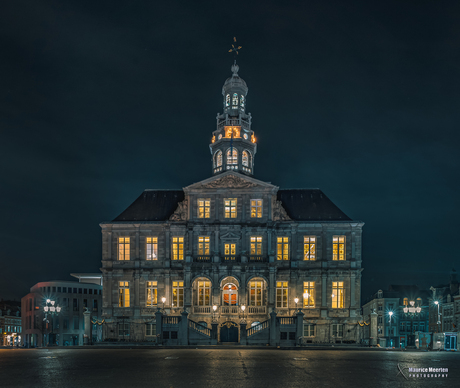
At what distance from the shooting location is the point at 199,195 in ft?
182

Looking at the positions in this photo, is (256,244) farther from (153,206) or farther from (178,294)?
(153,206)

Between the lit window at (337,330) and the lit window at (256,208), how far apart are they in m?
13.8

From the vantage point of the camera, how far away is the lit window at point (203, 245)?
2156 inches

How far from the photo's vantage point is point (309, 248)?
55.2m

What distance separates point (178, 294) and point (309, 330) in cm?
1418

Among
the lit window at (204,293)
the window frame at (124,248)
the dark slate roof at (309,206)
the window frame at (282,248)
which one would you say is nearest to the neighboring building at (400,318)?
the dark slate roof at (309,206)

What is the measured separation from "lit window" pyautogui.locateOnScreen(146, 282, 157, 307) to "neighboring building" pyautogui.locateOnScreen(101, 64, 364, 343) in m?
0.11

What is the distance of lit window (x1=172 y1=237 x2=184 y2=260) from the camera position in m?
55.6

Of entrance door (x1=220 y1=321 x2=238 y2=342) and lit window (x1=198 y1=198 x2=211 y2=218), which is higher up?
lit window (x1=198 y1=198 x2=211 y2=218)

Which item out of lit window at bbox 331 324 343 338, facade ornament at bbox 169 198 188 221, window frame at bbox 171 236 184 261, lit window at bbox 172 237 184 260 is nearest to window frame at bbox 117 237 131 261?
window frame at bbox 171 236 184 261

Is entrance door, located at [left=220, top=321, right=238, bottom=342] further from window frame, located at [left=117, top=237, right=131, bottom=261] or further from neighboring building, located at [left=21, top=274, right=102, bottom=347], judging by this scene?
neighboring building, located at [left=21, top=274, right=102, bottom=347]

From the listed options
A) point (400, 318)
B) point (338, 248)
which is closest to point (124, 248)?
point (338, 248)

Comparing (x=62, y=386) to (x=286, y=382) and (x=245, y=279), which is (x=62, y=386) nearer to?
(x=286, y=382)

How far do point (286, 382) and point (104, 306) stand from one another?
41671 millimetres
